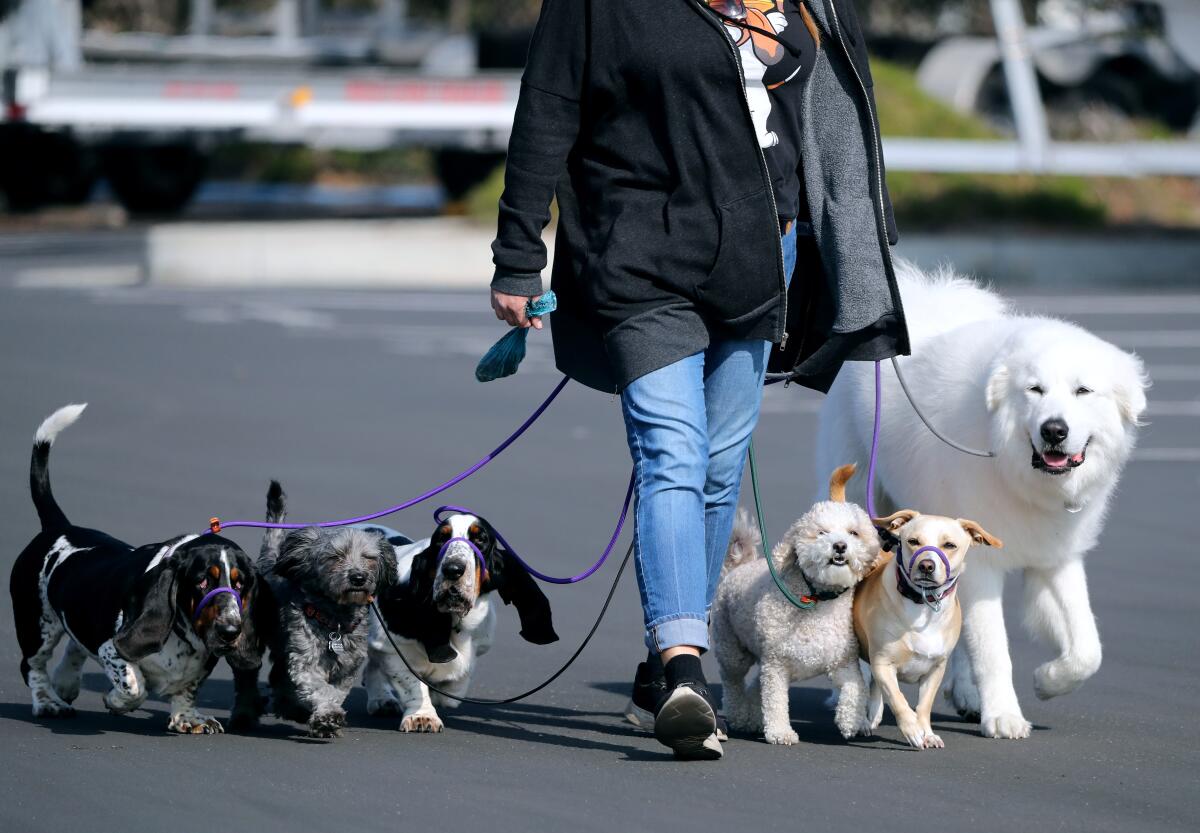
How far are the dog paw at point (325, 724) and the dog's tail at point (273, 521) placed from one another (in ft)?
2.51

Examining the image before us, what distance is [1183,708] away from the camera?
20.9 feet

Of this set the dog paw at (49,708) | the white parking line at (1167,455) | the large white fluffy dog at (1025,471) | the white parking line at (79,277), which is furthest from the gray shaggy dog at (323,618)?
the white parking line at (79,277)

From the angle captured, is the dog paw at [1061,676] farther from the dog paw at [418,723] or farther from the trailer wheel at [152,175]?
the trailer wheel at [152,175]

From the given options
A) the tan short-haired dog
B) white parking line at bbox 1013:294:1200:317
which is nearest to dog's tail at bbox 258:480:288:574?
the tan short-haired dog

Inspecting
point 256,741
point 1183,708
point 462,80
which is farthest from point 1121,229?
point 256,741

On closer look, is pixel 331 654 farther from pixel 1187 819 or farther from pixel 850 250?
pixel 1187 819

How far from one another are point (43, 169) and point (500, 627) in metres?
25.3

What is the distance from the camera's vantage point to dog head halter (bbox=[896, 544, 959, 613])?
217 inches

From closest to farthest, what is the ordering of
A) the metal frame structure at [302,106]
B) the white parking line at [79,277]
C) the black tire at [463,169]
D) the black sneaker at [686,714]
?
the black sneaker at [686,714] < the white parking line at [79,277] < the metal frame structure at [302,106] < the black tire at [463,169]

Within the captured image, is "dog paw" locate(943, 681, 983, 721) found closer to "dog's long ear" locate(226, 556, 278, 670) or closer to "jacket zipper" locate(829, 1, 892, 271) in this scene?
"jacket zipper" locate(829, 1, 892, 271)

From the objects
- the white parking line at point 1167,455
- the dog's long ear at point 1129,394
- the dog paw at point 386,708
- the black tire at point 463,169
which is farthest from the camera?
the black tire at point 463,169

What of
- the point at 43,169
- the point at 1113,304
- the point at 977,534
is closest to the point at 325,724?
the point at 977,534

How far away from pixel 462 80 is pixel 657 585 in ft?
64.3

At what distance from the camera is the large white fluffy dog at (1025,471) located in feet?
19.3
